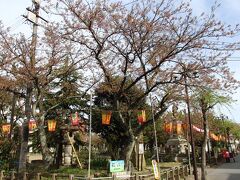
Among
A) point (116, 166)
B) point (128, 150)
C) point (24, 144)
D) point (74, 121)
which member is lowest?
point (116, 166)

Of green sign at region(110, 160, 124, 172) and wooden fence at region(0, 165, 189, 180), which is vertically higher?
green sign at region(110, 160, 124, 172)

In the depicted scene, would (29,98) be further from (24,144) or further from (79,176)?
(79,176)

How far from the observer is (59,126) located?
30.5 meters

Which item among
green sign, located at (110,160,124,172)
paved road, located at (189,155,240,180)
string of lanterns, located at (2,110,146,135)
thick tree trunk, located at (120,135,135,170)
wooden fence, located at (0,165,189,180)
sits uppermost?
string of lanterns, located at (2,110,146,135)

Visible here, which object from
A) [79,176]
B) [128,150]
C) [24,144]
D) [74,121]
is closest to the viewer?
[24,144]

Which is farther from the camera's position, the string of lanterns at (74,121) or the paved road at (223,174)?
the paved road at (223,174)

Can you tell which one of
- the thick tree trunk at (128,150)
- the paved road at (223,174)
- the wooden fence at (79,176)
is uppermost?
the thick tree trunk at (128,150)

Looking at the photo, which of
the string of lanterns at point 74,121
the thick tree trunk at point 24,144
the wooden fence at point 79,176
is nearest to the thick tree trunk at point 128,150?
the wooden fence at point 79,176

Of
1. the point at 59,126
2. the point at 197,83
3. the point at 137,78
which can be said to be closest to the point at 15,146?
the point at 59,126

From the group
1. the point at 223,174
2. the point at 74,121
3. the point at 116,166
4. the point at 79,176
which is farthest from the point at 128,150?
the point at 223,174

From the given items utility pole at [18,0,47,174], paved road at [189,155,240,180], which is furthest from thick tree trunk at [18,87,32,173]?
paved road at [189,155,240,180]

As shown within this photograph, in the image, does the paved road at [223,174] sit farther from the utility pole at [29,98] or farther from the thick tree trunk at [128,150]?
the utility pole at [29,98]

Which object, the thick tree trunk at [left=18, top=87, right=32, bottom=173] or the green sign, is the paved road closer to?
the green sign

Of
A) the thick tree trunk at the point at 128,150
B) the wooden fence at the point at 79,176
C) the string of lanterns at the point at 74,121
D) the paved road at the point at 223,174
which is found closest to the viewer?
the wooden fence at the point at 79,176
